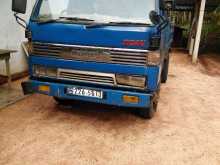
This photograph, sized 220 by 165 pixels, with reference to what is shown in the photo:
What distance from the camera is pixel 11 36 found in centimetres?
702

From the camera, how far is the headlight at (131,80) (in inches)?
167

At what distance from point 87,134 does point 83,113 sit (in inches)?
33.5

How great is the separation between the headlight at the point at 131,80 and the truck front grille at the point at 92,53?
0.69 feet

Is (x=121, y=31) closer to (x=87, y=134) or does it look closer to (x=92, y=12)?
(x=92, y=12)

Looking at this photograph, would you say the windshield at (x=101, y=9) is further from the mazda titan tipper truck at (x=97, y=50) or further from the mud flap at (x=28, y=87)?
the mud flap at (x=28, y=87)

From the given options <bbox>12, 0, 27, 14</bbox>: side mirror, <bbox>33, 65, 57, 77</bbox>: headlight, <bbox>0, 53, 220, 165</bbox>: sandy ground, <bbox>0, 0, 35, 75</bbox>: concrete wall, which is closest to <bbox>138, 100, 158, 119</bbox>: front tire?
<bbox>0, 53, 220, 165</bbox>: sandy ground

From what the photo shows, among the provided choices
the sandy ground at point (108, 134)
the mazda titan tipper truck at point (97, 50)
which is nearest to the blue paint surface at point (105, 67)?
the mazda titan tipper truck at point (97, 50)

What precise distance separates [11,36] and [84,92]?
3.48m

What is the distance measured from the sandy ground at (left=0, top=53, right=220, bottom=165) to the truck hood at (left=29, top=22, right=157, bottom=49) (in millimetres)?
1368

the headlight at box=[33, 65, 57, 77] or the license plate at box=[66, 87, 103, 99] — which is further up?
the headlight at box=[33, 65, 57, 77]

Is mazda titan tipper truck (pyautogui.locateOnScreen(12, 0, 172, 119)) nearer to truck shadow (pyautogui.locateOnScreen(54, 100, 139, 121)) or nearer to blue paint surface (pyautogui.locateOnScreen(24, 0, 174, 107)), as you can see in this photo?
blue paint surface (pyautogui.locateOnScreen(24, 0, 174, 107))

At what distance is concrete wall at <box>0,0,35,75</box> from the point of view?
6642 mm

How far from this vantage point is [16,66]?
284 inches

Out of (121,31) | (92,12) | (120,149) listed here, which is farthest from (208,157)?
(92,12)
